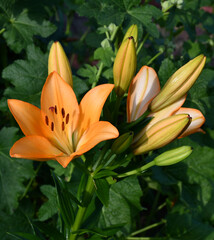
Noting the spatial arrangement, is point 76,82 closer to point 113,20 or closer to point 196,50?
point 113,20

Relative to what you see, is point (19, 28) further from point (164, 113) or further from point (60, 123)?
point (164, 113)

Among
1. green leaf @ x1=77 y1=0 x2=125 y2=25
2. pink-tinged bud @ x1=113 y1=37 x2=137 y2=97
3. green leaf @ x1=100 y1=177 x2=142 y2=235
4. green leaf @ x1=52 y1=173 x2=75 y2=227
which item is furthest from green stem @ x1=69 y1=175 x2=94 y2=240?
green leaf @ x1=77 y1=0 x2=125 y2=25

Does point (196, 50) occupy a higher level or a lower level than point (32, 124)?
lower

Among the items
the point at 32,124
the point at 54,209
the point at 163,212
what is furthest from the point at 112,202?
the point at 163,212

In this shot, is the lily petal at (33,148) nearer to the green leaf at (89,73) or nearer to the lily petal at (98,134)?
the lily petal at (98,134)

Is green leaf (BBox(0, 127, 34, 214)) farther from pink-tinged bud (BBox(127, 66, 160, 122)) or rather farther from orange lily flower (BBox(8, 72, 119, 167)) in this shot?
pink-tinged bud (BBox(127, 66, 160, 122))

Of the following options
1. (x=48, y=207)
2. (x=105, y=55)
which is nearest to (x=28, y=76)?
(x=105, y=55)

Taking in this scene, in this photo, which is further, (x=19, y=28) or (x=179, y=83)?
(x=19, y=28)
